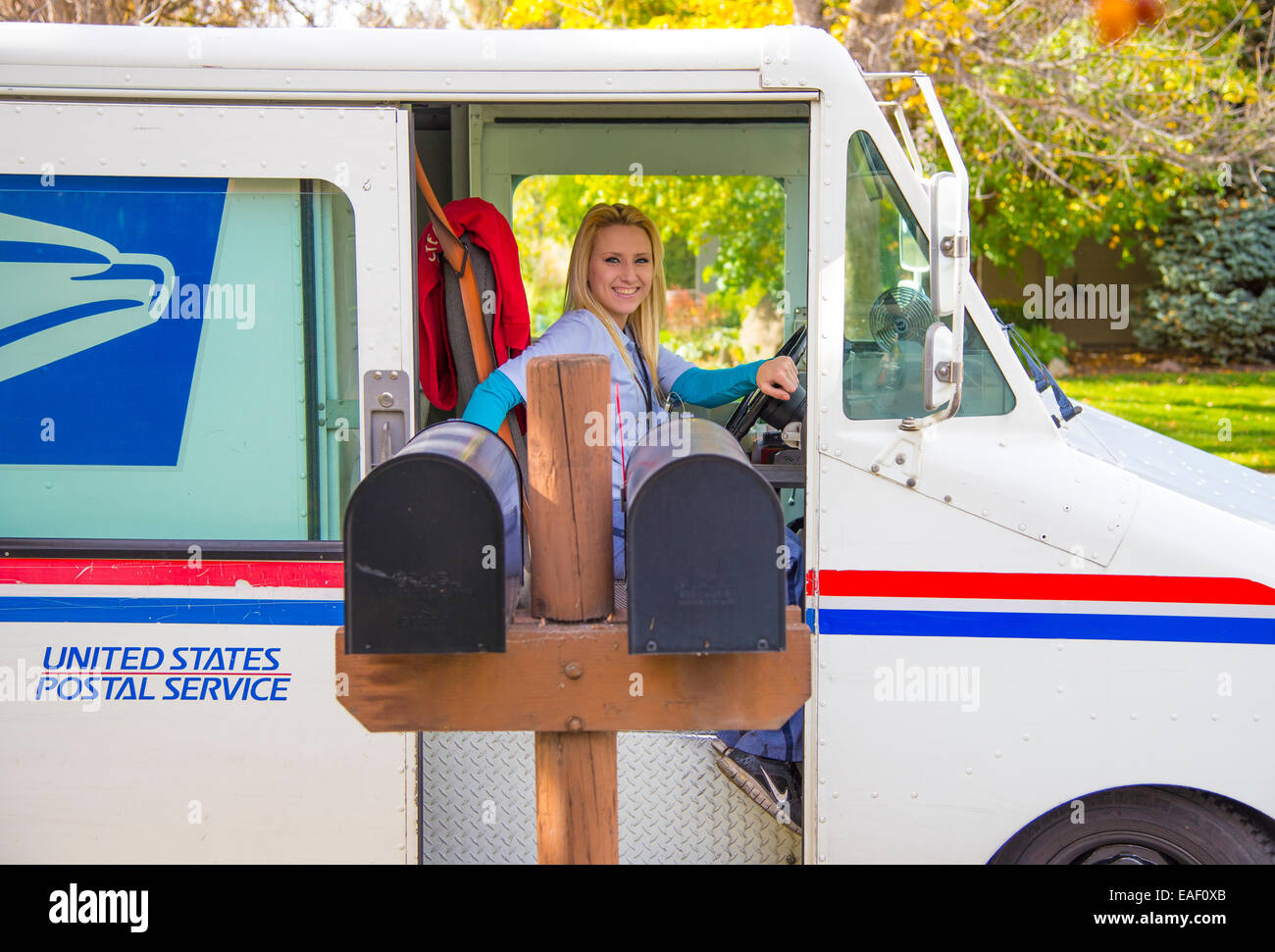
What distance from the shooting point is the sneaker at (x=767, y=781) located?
117 inches

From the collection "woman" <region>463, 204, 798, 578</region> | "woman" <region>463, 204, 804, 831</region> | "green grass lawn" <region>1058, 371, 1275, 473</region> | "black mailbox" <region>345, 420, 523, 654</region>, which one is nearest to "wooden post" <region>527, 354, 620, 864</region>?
"black mailbox" <region>345, 420, 523, 654</region>

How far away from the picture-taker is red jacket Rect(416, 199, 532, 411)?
3.07 m

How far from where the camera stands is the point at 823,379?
271cm

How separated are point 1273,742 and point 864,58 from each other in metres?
6.33

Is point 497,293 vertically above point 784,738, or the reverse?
point 497,293

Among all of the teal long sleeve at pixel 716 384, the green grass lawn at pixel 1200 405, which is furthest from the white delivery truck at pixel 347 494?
the green grass lawn at pixel 1200 405

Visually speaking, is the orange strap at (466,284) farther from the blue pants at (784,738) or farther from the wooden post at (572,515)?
the wooden post at (572,515)

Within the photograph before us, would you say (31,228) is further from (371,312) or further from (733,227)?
(733,227)

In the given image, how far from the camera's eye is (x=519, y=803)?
3053 millimetres

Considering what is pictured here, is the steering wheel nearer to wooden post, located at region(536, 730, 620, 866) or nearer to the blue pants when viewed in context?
the blue pants

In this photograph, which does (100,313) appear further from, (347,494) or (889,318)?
(889,318)

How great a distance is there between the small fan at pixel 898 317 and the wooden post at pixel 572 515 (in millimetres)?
1050

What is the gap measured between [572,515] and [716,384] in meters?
1.74

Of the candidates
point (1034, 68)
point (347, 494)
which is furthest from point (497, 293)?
point (1034, 68)
